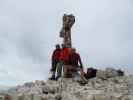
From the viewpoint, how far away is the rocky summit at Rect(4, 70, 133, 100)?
1764 centimetres

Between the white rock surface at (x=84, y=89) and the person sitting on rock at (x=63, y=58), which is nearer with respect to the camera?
the white rock surface at (x=84, y=89)

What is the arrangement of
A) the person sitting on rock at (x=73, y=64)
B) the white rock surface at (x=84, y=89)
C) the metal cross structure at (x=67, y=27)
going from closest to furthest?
the white rock surface at (x=84, y=89), the person sitting on rock at (x=73, y=64), the metal cross structure at (x=67, y=27)

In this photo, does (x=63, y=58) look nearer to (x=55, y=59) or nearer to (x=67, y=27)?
(x=55, y=59)

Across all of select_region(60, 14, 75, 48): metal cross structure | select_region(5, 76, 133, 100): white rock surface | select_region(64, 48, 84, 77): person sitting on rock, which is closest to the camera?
select_region(5, 76, 133, 100): white rock surface

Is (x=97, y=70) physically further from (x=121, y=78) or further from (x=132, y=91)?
(x=132, y=91)

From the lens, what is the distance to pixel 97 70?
2319 centimetres

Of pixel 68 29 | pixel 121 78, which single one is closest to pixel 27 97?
pixel 121 78

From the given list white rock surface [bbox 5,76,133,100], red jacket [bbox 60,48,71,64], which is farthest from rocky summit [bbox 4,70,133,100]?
red jacket [bbox 60,48,71,64]

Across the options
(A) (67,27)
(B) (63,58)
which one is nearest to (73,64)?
(B) (63,58)

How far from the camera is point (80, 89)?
19.6 metres

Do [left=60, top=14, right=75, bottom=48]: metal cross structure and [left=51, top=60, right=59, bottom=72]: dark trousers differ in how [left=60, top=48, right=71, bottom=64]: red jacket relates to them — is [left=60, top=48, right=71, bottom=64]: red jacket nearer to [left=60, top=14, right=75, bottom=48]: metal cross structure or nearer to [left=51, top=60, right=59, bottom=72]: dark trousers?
[left=51, top=60, right=59, bottom=72]: dark trousers

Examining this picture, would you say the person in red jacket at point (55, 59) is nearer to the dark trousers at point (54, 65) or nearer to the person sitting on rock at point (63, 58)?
the dark trousers at point (54, 65)

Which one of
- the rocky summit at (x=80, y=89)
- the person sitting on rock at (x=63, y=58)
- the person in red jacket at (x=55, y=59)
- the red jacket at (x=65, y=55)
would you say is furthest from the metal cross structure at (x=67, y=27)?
the rocky summit at (x=80, y=89)

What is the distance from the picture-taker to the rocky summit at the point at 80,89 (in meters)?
17.6
